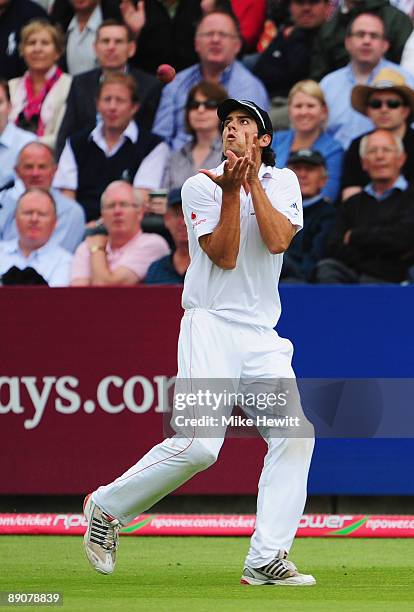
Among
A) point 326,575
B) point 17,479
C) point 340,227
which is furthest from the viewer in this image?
point 340,227

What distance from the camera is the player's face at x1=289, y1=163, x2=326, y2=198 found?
11.0 metres

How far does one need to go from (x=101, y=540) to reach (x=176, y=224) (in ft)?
15.3

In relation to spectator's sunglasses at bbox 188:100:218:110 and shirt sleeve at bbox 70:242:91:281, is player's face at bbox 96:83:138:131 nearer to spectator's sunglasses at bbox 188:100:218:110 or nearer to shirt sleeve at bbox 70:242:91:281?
spectator's sunglasses at bbox 188:100:218:110

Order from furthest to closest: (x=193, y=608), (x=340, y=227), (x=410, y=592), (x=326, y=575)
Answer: (x=340, y=227) < (x=326, y=575) < (x=410, y=592) < (x=193, y=608)

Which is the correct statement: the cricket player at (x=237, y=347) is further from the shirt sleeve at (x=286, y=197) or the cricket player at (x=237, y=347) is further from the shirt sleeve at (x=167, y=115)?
the shirt sleeve at (x=167, y=115)

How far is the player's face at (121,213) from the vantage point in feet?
35.9

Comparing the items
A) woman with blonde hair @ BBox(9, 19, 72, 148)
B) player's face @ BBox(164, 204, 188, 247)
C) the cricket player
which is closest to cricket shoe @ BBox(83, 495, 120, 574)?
the cricket player

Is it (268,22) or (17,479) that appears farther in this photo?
(268,22)

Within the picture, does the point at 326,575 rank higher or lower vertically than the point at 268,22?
lower

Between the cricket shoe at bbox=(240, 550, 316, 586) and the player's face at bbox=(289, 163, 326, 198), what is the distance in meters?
5.12

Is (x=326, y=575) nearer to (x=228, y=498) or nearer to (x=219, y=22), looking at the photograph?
(x=228, y=498)

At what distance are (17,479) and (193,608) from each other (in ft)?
14.5

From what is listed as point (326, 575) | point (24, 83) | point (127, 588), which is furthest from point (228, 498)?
point (24, 83)

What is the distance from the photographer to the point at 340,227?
10516mm
